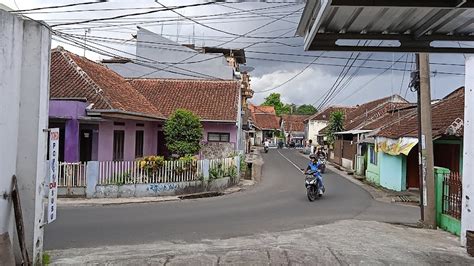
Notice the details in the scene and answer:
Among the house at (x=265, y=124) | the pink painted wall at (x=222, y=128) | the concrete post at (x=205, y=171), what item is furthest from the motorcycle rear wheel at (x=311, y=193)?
the house at (x=265, y=124)

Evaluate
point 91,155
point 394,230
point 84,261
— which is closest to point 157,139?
point 91,155

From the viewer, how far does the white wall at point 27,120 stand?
6.18 m

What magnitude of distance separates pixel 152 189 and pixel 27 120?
30.9ft

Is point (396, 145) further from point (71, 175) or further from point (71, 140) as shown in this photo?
point (71, 140)

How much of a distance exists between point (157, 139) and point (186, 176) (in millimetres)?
9255

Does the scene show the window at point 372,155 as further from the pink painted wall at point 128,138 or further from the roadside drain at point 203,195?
the pink painted wall at point 128,138

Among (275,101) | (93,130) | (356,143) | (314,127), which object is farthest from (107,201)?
(275,101)

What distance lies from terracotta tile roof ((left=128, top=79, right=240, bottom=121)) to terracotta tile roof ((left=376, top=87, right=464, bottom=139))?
9184 millimetres

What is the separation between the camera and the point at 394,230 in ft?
34.7

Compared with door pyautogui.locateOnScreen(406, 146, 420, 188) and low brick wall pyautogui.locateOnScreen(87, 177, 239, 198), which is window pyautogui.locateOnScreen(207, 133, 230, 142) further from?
door pyautogui.locateOnScreen(406, 146, 420, 188)

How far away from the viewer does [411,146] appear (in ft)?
57.9

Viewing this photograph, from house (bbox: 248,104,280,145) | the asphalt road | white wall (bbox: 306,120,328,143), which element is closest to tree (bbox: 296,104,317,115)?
house (bbox: 248,104,280,145)

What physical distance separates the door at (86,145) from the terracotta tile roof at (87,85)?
1393mm

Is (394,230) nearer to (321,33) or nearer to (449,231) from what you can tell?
(449,231)
